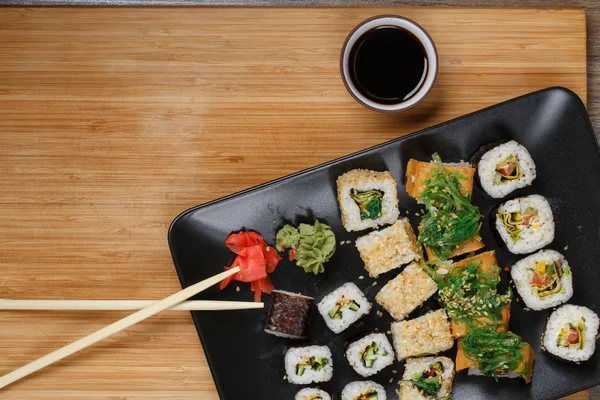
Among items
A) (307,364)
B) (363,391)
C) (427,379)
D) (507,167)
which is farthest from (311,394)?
(507,167)

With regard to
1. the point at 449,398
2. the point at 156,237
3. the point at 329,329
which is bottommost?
the point at 449,398

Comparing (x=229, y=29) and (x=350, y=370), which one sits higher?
(x=229, y=29)

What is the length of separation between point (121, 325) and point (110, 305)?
13 cm

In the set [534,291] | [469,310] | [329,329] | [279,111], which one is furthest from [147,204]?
[534,291]

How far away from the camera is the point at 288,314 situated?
10.8 feet

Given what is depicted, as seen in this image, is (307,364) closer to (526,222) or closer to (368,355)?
(368,355)

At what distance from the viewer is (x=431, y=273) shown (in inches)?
135

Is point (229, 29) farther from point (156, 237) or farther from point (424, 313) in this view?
point (424, 313)

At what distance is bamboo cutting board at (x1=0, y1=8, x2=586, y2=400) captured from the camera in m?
3.57

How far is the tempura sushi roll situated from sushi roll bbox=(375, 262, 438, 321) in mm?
329

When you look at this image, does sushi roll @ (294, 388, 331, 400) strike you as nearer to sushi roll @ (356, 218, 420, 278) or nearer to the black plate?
the black plate

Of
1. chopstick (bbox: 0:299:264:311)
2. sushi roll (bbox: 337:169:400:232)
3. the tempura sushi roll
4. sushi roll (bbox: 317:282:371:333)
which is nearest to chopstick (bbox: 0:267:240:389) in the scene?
chopstick (bbox: 0:299:264:311)

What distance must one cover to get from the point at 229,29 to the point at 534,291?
2.29 m

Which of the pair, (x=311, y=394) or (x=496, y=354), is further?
(x=311, y=394)
